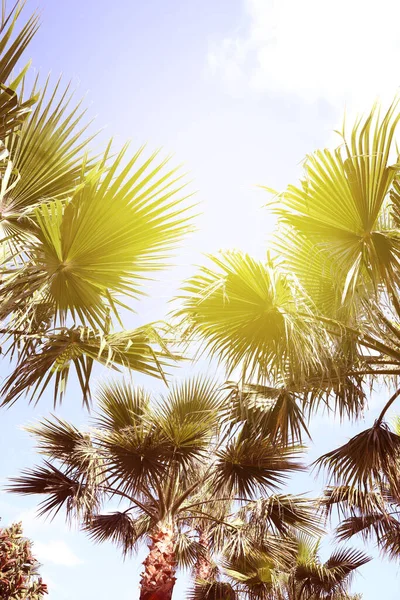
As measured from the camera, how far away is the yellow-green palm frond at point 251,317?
14.1ft

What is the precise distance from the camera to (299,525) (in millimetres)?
7441

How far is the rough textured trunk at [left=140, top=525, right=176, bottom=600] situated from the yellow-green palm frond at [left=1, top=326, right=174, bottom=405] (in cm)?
291

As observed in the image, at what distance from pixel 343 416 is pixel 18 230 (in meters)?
3.76

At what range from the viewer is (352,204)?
381 cm

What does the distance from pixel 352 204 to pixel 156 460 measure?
4.17 m

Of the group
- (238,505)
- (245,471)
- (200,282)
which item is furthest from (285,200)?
(238,505)

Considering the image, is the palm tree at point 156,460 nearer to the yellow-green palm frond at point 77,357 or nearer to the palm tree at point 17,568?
the palm tree at point 17,568

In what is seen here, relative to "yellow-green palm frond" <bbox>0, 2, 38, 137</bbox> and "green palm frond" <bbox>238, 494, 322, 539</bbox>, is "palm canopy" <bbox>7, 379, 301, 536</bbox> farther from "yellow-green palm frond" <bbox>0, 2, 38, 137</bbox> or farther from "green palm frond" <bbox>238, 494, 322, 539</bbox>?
"yellow-green palm frond" <bbox>0, 2, 38, 137</bbox>

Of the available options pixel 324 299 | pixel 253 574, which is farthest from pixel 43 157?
Answer: pixel 253 574

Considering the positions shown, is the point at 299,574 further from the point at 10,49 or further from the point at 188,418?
the point at 10,49

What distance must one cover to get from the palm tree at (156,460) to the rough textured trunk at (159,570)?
0.01 m

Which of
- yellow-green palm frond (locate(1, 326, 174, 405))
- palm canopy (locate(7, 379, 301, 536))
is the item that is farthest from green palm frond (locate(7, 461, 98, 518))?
yellow-green palm frond (locate(1, 326, 174, 405))

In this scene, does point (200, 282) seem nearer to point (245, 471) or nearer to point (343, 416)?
point (343, 416)

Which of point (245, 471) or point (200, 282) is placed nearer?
point (200, 282)
